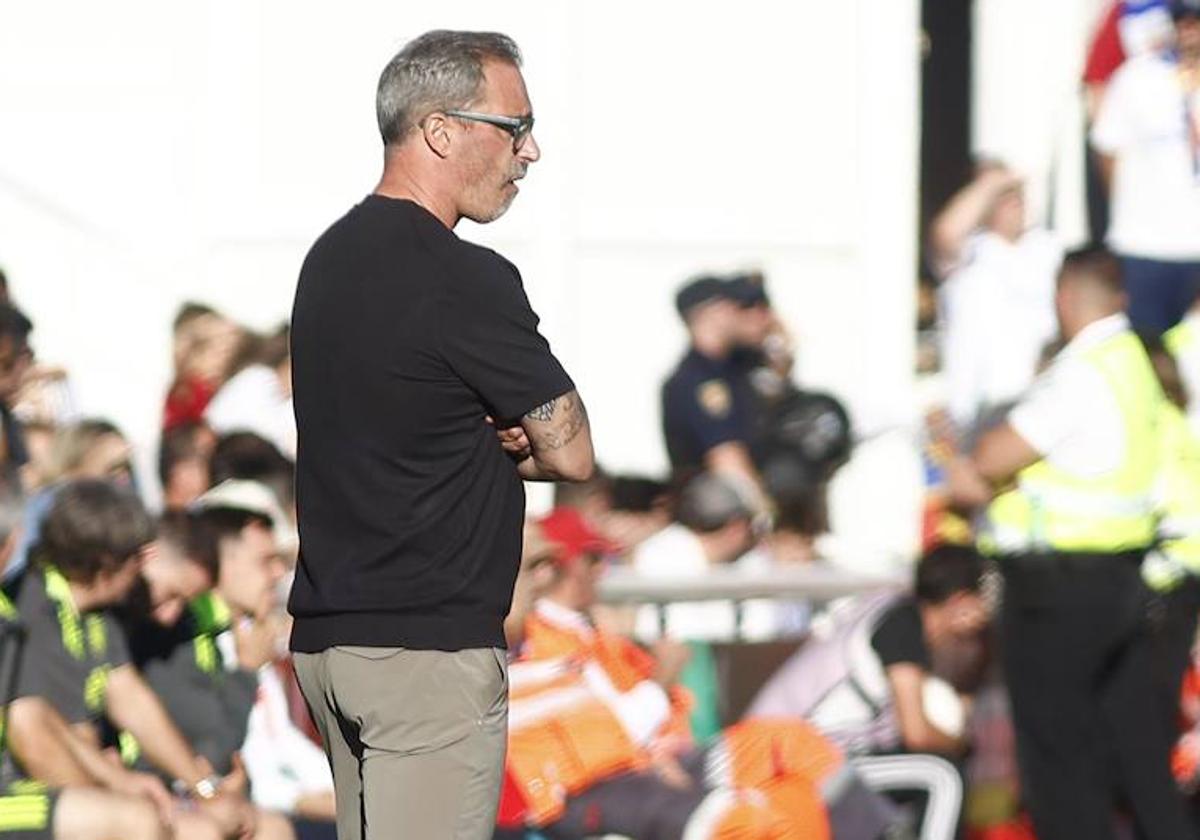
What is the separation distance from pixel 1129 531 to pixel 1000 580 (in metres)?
0.45

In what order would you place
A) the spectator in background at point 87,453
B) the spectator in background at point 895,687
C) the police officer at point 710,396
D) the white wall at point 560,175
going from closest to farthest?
the spectator in background at point 87,453
the spectator in background at point 895,687
the police officer at point 710,396
the white wall at point 560,175

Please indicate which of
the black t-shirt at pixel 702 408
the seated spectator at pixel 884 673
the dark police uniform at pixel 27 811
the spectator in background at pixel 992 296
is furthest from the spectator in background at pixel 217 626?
the spectator in background at pixel 992 296

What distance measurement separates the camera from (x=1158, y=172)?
34.1 ft

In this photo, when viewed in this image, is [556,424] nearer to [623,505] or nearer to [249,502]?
[249,502]

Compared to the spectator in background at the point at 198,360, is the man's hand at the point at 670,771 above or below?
below

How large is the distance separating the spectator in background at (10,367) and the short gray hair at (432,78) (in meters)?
2.90

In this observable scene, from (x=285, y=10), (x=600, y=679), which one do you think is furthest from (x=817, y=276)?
(x=600, y=679)

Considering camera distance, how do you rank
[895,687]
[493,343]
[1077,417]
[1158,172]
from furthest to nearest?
1. [1158,172]
2. [895,687]
3. [1077,417]
4. [493,343]

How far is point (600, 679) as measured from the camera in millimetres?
7605

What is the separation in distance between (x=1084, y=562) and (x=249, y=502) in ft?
7.45

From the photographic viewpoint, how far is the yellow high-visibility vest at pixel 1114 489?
7922 mm

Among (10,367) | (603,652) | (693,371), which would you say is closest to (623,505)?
(693,371)

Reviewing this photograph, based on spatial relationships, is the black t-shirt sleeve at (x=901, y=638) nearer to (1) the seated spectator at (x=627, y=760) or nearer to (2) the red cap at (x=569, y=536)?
(1) the seated spectator at (x=627, y=760)

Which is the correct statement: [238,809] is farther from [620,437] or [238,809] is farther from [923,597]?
[620,437]
